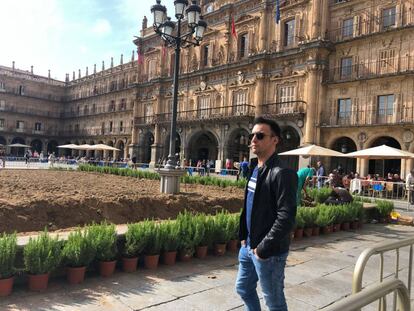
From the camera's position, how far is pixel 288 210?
2.79 metres

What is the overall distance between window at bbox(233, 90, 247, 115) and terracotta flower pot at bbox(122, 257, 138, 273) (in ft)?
82.9

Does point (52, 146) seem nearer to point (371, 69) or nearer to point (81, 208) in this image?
point (371, 69)

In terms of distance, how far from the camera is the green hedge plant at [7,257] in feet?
13.0

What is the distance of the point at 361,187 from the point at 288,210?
52.2ft

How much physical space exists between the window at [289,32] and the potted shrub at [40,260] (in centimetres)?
2629

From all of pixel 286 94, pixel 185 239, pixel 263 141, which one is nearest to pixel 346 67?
pixel 286 94

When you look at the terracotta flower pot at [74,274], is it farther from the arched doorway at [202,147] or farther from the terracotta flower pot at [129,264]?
the arched doorway at [202,147]

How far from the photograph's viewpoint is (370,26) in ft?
76.9

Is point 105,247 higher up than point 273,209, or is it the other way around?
point 273,209

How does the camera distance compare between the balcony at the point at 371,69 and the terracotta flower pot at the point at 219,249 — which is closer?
the terracotta flower pot at the point at 219,249

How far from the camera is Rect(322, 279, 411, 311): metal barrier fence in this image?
5.60 ft

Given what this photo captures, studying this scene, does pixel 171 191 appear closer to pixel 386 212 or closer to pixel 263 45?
pixel 386 212

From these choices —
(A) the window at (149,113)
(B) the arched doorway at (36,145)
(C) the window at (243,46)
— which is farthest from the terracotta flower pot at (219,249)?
(B) the arched doorway at (36,145)

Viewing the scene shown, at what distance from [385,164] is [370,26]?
851 centimetres
